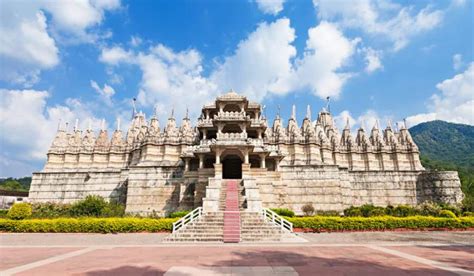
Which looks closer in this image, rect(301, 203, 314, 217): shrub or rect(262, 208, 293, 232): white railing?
rect(262, 208, 293, 232): white railing

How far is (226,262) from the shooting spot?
32.9ft

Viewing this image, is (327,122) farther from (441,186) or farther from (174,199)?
(174,199)

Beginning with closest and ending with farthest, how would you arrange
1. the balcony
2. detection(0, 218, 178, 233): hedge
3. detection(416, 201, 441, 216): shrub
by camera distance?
1. detection(0, 218, 178, 233): hedge
2. detection(416, 201, 441, 216): shrub
3. the balcony

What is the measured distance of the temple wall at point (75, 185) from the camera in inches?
1455

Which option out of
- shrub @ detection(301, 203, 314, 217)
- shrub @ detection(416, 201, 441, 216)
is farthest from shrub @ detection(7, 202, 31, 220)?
shrub @ detection(416, 201, 441, 216)

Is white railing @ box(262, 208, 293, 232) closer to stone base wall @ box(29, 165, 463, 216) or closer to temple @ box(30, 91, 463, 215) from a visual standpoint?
temple @ box(30, 91, 463, 215)

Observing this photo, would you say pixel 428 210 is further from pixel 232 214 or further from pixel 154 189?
pixel 154 189

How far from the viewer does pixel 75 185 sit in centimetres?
3788

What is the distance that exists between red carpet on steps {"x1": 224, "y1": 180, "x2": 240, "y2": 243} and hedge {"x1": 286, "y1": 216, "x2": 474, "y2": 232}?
429cm

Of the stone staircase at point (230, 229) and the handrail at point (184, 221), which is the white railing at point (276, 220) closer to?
the stone staircase at point (230, 229)

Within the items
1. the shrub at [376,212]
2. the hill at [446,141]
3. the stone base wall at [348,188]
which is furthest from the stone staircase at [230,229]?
the hill at [446,141]

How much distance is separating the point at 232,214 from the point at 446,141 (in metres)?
175

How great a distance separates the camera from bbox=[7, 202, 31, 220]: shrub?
24.1 meters

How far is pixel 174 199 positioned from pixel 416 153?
38288 millimetres
